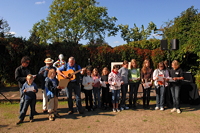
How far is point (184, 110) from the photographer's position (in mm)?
6363

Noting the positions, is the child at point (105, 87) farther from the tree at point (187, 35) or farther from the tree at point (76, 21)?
the tree at point (76, 21)

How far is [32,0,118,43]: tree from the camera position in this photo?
82.1 ft

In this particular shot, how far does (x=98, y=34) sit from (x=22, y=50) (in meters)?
18.6

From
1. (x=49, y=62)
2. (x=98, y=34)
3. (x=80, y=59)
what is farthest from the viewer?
(x=98, y=34)

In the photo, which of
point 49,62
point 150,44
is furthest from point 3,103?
point 150,44

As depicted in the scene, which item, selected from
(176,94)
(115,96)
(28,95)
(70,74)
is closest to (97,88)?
(115,96)

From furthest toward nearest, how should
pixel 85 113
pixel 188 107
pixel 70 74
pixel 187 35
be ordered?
pixel 187 35
pixel 188 107
pixel 85 113
pixel 70 74

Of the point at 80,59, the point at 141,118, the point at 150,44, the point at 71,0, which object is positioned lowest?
the point at 141,118

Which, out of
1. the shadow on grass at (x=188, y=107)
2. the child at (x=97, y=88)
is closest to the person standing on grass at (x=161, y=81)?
the shadow on grass at (x=188, y=107)

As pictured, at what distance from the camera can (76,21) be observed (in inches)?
987

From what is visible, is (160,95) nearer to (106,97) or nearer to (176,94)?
(176,94)

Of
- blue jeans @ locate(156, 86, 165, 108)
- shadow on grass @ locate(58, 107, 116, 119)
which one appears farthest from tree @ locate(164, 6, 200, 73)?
shadow on grass @ locate(58, 107, 116, 119)

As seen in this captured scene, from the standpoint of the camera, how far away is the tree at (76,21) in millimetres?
25031

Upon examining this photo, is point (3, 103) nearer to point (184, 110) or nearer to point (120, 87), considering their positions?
point (120, 87)
